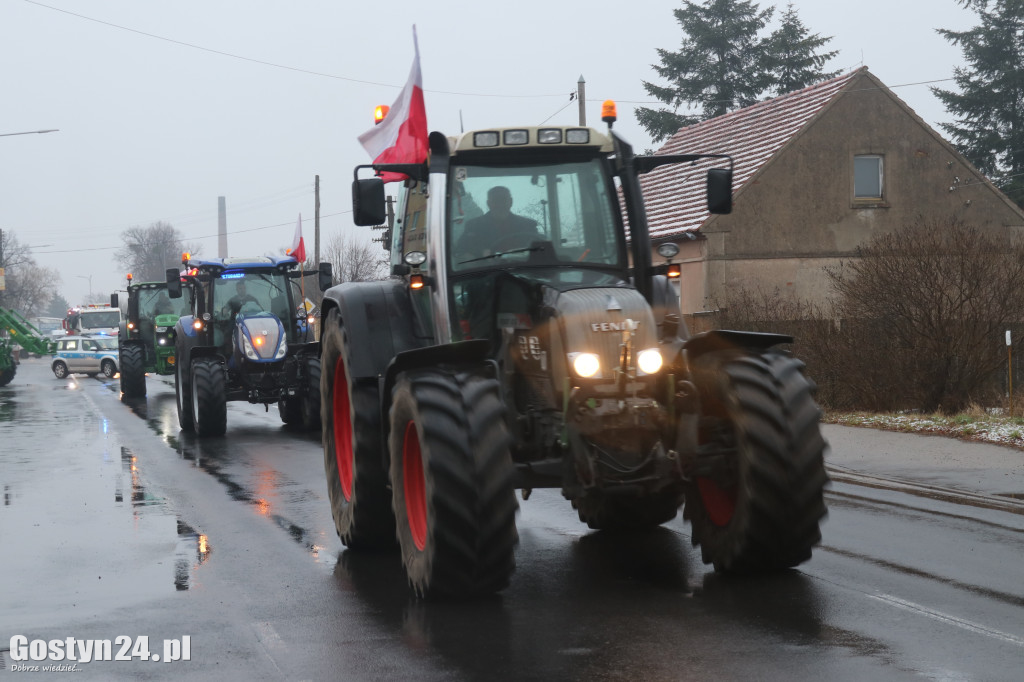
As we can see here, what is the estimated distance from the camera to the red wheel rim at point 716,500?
7480mm

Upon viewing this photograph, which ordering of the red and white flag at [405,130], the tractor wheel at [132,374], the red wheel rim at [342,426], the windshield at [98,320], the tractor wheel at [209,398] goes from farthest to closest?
the windshield at [98,320] < the tractor wheel at [132,374] < the tractor wheel at [209,398] < the red wheel rim at [342,426] < the red and white flag at [405,130]

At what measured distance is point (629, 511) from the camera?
9016 mm

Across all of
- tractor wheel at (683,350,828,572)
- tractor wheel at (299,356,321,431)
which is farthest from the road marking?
tractor wheel at (299,356,321,431)

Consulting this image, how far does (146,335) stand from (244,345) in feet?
41.1

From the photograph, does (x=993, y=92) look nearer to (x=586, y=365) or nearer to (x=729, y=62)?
(x=729, y=62)

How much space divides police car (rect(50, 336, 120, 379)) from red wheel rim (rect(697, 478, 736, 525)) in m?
38.8

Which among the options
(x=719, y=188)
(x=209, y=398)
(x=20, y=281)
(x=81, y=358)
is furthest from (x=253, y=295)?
(x=20, y=281)

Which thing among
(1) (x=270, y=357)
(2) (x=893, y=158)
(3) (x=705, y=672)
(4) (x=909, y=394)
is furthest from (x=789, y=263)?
(3) (x=705, y=672)

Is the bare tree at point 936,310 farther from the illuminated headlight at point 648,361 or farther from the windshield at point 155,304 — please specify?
the windshield at point 155,304

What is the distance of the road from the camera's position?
5785 millimetres

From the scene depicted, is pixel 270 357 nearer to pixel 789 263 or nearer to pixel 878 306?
pixel 878 306

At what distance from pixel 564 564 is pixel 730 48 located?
138ft

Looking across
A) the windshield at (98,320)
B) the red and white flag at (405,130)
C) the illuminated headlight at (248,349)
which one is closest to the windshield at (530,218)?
the red and white flag at (405,130)

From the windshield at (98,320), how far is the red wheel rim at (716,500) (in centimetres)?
4682
